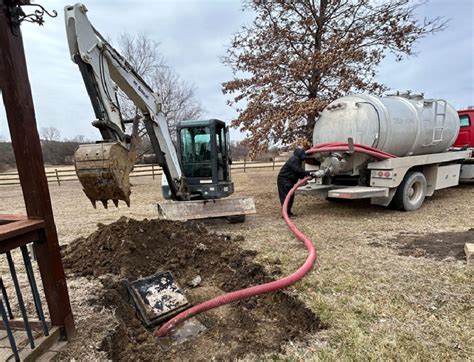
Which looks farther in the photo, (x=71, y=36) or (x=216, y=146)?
(x=216, y=146)

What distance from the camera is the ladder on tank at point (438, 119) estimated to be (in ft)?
23.8

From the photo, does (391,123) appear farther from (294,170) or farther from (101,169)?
(101,169)

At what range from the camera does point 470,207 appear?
6906mm

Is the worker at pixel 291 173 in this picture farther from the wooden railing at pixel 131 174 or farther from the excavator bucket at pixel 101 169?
the wooden railing at pixel 131 174

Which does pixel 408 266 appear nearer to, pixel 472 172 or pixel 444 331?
pixel 444 331

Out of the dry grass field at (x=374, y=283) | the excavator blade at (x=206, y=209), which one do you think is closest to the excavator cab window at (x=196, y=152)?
the excavator blade at (x=206, y=209)

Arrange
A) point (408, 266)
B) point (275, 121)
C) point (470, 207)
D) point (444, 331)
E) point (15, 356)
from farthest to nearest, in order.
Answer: point (275, 121) → point (470, 207) → point (408, 266) → point (444, 331) → point (15, 356)

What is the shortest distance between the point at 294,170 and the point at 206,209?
2.28 meters

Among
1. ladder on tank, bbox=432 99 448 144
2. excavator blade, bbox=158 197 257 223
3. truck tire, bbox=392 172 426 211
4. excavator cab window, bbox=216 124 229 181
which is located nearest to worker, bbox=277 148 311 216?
excavator blade, bbox=158 197 257 223

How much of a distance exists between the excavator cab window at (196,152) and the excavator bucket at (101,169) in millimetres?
3585

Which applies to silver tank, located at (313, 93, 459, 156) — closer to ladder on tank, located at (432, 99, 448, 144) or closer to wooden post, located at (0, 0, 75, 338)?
ladder on tank, located at (432, 99, 448, 144)

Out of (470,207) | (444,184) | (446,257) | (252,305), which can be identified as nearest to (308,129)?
(444,184)

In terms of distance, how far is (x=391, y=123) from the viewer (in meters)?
6.34

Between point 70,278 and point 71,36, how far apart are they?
10.0 feet
